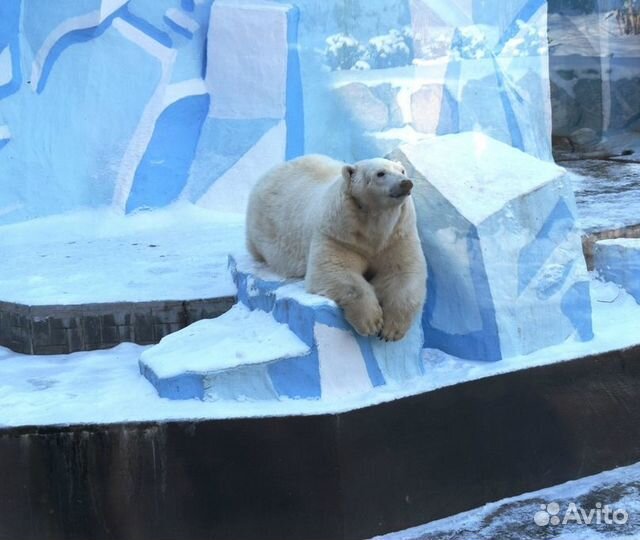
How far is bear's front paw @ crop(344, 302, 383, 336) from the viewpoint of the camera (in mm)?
3508

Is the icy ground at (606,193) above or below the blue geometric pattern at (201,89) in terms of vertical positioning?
below

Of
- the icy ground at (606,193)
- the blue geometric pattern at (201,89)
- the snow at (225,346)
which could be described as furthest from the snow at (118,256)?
the icy ground at (606,193)

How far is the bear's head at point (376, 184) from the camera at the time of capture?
11.4 ft

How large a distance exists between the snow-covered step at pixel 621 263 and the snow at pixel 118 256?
69.0 inches

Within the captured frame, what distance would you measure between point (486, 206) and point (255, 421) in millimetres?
1229

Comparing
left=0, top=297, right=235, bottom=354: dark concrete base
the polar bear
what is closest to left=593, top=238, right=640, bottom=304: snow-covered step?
the polar bear

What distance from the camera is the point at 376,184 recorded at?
354 cm

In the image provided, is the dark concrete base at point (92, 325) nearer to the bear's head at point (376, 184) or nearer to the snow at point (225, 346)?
the snow at point (225, 346)

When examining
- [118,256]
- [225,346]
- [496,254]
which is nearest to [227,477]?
[225,346]

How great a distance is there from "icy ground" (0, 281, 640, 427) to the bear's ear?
74 centimetres

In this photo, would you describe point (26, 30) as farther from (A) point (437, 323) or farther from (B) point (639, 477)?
(B) point (639, 477)

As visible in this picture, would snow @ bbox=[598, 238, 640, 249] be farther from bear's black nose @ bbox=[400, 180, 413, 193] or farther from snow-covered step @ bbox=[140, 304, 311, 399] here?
snow-covered step @ bbox=[140, 304, 311, 399]

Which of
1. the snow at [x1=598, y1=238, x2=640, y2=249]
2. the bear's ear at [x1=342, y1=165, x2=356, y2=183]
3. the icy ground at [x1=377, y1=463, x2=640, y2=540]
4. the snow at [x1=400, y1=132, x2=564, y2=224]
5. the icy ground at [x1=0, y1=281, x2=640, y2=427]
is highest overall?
the bear's ear at [x1=342, y1=165, x2=356, y2=183]

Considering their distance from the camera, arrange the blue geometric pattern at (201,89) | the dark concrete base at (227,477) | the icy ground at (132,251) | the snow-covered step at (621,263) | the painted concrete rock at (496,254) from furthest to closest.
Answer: the blue geometric pattern at (201,89) → the icy ground at (132,251) → the snow-covered step at (621,263) → the painted concrete rock at (496,254) → the dark concrete base at (227,477)
